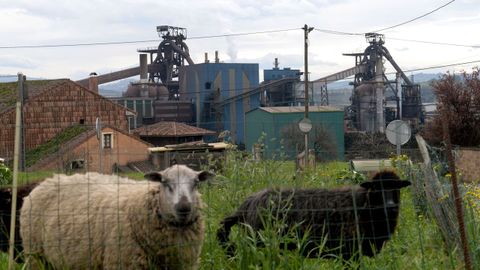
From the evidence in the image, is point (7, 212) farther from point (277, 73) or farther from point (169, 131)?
point (277, 73)

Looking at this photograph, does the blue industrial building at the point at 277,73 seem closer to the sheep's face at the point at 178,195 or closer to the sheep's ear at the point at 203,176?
the sheep's ear at the point at 203,176

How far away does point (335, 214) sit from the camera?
8430 millimetres

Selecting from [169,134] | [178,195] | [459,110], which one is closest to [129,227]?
[178,195]

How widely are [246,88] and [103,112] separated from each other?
1824 centimetres

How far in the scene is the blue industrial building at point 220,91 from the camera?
61.6 m

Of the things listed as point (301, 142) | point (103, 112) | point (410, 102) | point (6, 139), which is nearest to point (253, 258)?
point (301, 142)

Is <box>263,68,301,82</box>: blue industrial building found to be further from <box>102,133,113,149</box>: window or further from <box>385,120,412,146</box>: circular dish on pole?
<box>385,120,412,146</box>: circular dish on pole

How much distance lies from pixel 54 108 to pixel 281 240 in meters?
40.4

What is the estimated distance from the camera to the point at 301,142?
118ft

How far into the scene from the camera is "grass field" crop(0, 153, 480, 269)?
6941 mm

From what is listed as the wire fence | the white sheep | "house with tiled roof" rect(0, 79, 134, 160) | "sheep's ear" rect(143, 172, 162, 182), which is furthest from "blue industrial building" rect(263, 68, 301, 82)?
"sheep's ear" rect(143, 172, 162, 182)

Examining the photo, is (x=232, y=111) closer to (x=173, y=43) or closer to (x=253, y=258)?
(x=173, y=43)

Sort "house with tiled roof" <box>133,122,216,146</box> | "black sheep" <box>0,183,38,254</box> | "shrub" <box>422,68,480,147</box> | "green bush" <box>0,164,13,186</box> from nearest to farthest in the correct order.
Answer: "black sheep" <box>0,183,38,254</box>
"green bush" <box>0,164,13,186</box>
"shrub" <box>422,68,480,147</box>
"house with tiled roof" <box>133,122,216,146</box>

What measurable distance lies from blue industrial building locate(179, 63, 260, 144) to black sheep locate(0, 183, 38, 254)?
51951mm
